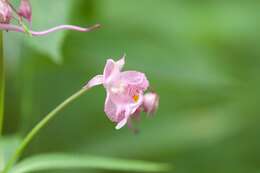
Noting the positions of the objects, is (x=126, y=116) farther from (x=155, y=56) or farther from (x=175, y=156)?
(x=175, y=156)

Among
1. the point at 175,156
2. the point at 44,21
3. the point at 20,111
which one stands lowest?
the point at 175,156

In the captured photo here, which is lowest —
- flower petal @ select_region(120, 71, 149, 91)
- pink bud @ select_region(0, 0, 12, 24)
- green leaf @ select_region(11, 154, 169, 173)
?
green leaf @ select_region(11, 154, 169, 173)

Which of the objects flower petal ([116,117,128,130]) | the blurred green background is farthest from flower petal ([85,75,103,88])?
the blurred green background

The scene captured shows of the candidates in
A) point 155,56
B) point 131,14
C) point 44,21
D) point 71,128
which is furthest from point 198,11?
point 44,21

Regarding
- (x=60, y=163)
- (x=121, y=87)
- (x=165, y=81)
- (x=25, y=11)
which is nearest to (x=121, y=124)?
(x=121, y=87)

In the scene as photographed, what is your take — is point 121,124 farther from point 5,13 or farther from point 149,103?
point 5,13

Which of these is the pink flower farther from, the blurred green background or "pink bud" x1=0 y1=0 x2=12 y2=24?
the blurred green background

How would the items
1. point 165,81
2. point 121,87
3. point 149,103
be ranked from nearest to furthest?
point 121,87, point 149,103, point 165,81
